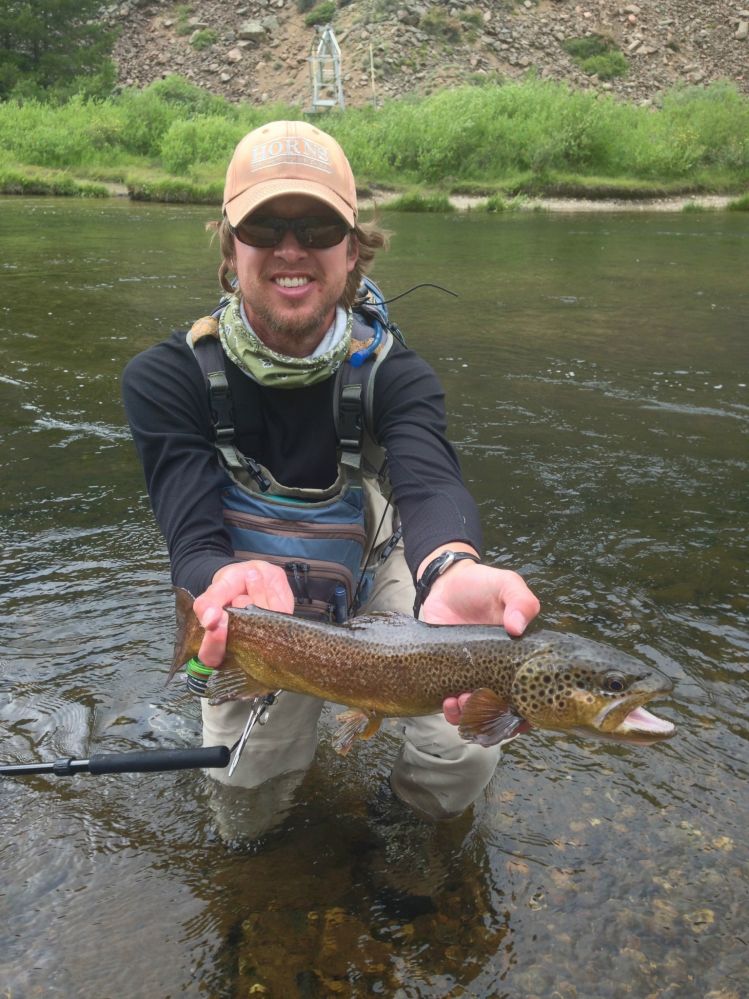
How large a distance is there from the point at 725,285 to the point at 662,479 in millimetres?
9545

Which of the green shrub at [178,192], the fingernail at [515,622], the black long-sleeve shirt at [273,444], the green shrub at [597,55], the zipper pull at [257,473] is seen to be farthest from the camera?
the green shrub at [597,55]

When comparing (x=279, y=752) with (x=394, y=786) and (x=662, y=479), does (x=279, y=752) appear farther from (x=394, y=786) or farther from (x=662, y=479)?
(x=662, y=479)

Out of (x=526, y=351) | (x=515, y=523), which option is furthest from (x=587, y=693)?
(x=526, y=351)

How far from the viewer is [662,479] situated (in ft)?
23.0

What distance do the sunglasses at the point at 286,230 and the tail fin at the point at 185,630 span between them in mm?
1231

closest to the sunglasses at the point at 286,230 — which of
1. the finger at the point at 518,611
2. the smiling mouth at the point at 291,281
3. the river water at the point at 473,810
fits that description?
the smiling mouth at the point at 291,281

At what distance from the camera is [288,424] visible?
10.7ft

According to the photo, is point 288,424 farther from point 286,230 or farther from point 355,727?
point 355,727

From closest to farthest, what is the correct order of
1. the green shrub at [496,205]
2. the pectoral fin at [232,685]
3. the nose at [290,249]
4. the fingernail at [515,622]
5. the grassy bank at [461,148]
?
1. the fingernail at [515,622]
2. the pectoral fin at [232,685]
3. the nose at [290,249]
4. the green shrub at [496,205]
5. the grassy bank at [461,148]

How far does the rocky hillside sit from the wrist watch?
49.0 metres

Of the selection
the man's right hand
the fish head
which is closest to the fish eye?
the fish head

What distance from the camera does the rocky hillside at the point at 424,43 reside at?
50.0m

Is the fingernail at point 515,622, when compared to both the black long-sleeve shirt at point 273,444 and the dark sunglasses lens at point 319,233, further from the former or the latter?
the dark sunglasses lens at point 319,233

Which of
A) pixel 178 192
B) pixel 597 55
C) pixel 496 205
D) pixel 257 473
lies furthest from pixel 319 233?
pixel 597 55
